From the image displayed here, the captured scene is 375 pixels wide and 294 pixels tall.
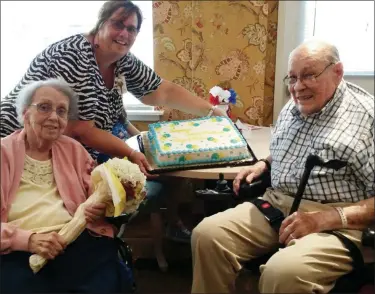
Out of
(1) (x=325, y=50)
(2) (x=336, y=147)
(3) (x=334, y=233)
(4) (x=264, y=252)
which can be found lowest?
(4) (x=264, y=252)

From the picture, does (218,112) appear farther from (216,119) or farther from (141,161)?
(141,161)

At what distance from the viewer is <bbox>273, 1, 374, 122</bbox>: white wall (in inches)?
47.4

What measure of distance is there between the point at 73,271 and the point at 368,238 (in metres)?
0.73

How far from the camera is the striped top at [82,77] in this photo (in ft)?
3.84

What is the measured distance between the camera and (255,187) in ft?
4.29

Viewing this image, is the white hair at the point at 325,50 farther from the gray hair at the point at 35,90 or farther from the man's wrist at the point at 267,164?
the gray hair at the point at 35,90

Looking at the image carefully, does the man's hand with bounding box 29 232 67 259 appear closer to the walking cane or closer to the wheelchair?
the wheelchair

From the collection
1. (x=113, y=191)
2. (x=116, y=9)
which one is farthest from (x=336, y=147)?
(x=116, y=9)

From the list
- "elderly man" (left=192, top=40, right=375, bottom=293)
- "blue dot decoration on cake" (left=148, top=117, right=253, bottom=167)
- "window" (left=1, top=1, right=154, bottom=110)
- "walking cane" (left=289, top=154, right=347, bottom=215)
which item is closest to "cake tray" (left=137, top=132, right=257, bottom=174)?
"blue dot decoration on cake" (left=148, top=117, right=253, bottom=167)

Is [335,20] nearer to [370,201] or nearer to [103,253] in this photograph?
[370,201]

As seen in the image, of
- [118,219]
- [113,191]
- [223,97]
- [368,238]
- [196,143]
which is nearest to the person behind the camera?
[368,238]

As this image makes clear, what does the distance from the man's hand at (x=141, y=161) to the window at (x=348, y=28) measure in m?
0.59

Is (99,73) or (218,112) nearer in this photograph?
(99,73)

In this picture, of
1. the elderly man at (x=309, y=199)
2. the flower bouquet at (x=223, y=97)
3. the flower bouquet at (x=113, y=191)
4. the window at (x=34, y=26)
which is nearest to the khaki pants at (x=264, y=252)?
the elderly man at (x=309, y=199)
